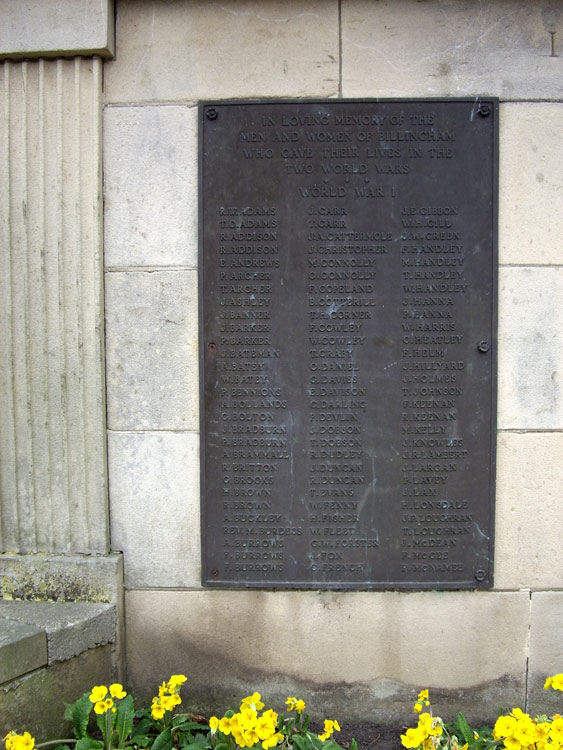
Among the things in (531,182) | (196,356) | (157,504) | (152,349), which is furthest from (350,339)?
(157,504)

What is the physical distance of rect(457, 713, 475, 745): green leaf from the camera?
2.92 m

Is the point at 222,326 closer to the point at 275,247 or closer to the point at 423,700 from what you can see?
the point at 275,247

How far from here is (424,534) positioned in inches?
126

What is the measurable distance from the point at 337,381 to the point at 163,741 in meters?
2.01

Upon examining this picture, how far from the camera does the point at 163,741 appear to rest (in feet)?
9.22

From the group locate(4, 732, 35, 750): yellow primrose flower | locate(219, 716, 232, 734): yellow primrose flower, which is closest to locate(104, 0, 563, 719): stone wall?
locate(219, 716, 232, 734): yellow primrose flower

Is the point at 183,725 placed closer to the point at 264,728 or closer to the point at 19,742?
the point at 264,728

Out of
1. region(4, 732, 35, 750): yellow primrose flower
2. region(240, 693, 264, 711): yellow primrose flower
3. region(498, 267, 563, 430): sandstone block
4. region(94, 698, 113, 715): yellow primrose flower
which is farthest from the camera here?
region(498, 267, 563, 430): sandstone block

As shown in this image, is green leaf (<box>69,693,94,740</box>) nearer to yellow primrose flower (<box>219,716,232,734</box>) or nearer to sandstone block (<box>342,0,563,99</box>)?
yellow primrose flower (<box>219,716,232,734</box>)

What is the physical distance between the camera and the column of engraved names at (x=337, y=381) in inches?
123

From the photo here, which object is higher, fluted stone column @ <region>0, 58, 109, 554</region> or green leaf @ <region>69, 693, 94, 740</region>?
fluted stone column @ <region>0, 58, 109, 554</region>

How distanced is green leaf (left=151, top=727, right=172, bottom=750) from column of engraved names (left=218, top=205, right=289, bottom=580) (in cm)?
82

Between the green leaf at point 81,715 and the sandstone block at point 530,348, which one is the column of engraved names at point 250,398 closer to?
the green leaf at point 81,715

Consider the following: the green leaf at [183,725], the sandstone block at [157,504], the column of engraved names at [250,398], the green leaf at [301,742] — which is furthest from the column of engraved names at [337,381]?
the green leaf at [183,725]
